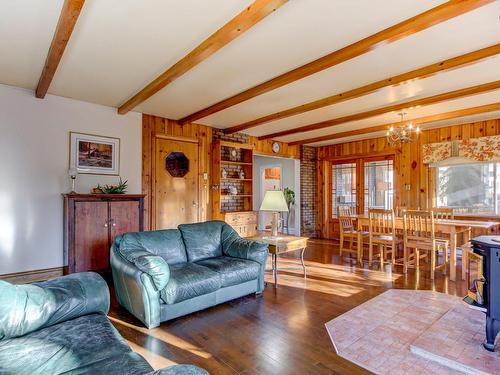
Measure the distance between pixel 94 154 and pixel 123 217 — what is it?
44.1 inches

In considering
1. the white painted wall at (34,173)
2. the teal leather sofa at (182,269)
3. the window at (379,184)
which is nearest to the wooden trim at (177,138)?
the white painted wall at (34,173)

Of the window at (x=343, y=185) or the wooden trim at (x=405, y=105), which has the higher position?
the wooden trim at (x=405, y=105)

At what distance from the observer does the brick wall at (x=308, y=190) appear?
7.82m

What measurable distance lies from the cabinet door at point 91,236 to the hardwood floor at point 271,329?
3.17 feet

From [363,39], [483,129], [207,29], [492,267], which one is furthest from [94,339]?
[483,129]

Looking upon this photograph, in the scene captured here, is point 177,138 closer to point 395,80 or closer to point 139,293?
point 139,293

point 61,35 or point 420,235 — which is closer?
point 61,35

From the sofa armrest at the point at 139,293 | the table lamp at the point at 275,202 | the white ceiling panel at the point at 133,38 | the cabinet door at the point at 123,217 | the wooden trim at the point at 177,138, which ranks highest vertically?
the white ceiling panel at the point at 133,38

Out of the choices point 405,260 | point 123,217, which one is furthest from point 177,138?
point 405,260

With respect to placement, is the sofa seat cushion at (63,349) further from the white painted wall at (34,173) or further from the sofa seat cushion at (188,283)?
the white painted wall at (34,173)

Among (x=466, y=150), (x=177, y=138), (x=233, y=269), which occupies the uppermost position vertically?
(x=177, y=138)

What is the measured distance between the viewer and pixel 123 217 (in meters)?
4.17

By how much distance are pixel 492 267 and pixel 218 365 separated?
2.11 m

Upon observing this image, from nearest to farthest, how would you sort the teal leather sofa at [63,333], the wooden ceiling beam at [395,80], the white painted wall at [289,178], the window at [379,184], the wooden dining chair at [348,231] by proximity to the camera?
the teal leather sofa at [63,333], the wooden ceiling beam at [395,80], the wooden dining chair at [348,231], the window at [379,184], the white painted wall at [289,178]
